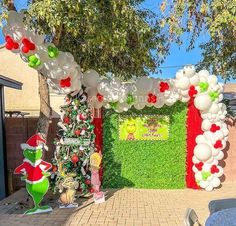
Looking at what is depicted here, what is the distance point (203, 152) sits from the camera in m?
7.84

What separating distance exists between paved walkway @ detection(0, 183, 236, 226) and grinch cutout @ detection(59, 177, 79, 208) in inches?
6.6

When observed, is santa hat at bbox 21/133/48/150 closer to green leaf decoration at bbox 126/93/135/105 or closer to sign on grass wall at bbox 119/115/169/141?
green leaf decoration at bbox 126/93/135/105

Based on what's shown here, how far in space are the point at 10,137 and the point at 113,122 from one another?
8.72 ft

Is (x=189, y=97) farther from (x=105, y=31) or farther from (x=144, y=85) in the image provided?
(x=105, y=31)

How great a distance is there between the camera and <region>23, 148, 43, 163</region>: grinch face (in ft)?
20.3

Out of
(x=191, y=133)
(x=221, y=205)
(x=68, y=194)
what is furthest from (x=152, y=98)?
(x=221, y=205)

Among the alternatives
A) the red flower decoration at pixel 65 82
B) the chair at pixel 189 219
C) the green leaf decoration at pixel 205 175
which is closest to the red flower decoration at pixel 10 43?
the red flower decoration at pixel 65 82

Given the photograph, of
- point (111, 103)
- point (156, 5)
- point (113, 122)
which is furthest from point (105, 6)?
point (113, 122)

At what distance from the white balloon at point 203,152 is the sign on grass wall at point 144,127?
86cm

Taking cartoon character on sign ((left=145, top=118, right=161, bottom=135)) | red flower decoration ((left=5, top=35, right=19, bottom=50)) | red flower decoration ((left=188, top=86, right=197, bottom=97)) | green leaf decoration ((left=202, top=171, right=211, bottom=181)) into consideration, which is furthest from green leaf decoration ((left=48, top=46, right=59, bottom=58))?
green leaf decoration ((left=202, top=171, right=211, bottom=181))

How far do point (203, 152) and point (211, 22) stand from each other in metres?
3.01

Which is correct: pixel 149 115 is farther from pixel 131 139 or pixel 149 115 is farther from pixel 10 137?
pixel 10 137

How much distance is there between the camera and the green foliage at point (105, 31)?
5.02 m

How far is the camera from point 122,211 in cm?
641
